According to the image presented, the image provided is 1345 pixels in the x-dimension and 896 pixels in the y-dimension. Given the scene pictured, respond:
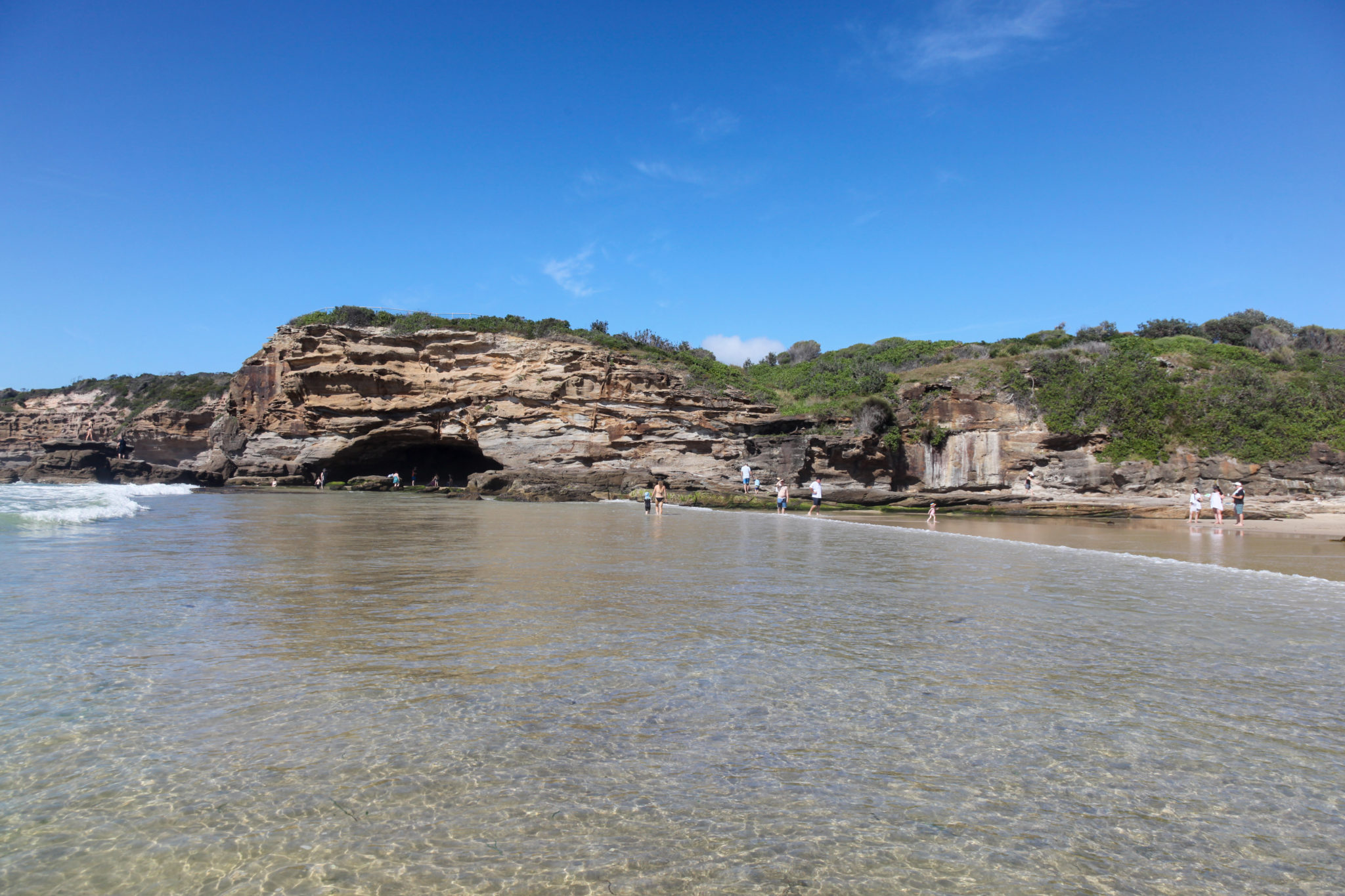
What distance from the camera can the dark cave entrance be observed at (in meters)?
38.0

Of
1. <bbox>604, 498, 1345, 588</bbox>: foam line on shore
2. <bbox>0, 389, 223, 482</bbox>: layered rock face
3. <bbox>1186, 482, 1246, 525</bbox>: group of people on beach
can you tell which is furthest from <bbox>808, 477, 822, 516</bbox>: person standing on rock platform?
<bbox>0, 389, 223, 482</bbox>: layered rock face

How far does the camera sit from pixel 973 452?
3147 cm

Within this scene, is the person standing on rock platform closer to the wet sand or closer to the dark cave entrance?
→ the wet sand

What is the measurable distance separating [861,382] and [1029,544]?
23.7 meters

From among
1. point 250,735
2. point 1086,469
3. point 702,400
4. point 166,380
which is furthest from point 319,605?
point 166,380

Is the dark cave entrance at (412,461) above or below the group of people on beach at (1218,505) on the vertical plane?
above

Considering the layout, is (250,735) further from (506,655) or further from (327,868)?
(506,655)

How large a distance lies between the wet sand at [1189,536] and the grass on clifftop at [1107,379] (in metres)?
7.20

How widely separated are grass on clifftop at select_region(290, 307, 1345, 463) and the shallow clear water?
2753cm

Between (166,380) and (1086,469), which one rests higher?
(166,380)

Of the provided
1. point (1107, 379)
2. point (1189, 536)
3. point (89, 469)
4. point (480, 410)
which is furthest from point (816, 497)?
point (89, 469)

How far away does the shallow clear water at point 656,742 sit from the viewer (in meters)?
2.16

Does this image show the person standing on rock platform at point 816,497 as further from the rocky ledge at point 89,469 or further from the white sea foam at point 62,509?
the rocky ledge at point 89,469

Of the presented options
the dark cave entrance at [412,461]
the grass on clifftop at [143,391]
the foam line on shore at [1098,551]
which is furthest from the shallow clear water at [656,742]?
the grass on clifftop at [143,391]
